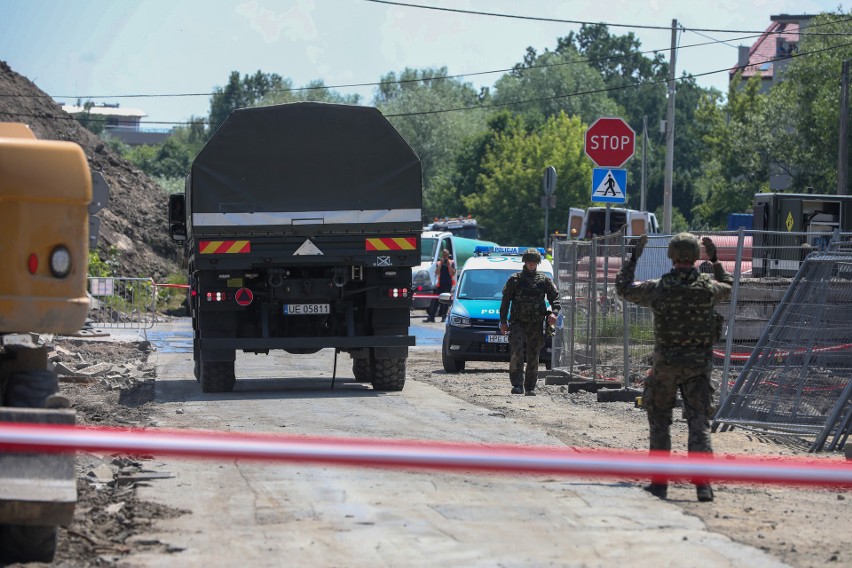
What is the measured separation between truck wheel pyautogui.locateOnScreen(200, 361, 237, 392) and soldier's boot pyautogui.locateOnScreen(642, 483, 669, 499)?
7.94 metres

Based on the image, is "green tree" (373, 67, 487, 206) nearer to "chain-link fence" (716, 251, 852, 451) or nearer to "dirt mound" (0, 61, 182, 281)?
"dirt mound" (0, 61, 182, 281)

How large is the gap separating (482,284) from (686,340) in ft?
39.6

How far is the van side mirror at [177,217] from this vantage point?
17.5m

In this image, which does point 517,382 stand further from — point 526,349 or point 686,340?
point 686,340

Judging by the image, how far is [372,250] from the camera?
15336 mm

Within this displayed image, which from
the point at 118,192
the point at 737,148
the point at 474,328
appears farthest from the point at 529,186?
the point at 474,328

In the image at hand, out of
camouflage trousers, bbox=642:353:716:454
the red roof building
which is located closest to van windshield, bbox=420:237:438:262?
camouflage trousers, bbox=642:353:716:454

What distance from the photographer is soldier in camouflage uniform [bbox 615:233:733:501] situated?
347 inches

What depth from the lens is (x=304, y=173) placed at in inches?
609

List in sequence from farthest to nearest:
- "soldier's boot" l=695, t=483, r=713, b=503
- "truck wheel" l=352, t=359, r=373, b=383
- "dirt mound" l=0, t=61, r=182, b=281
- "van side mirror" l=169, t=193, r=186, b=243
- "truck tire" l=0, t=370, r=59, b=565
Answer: "dirt mound" l=0, t=61, r=182, b=281 → "van side mirror" l=169, t=193, r=186, b=243 → "truck wheel" l=352, t=359, r=373, b=383 → "soldier's boot" l=695, t=483, r=713, b=503 → "truck tire" l=0, t=370, r=59, b=565

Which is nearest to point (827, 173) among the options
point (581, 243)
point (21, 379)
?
point (581, 243)

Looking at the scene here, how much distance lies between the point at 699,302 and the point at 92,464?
14.5 ft

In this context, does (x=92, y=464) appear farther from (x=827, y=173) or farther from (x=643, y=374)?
(x=827, y=173)

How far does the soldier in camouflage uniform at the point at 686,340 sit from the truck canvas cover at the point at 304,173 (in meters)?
6.76
